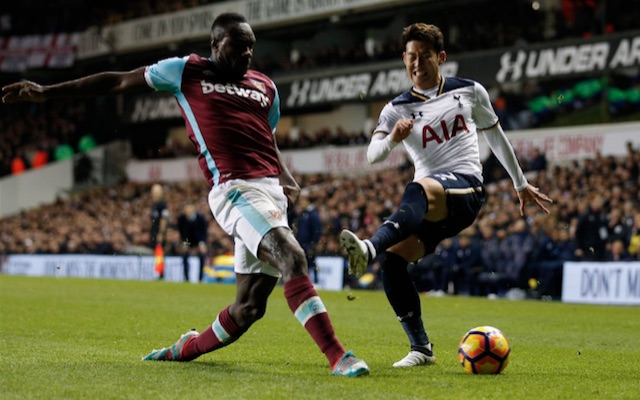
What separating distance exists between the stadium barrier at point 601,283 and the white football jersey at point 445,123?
1099 centimetres

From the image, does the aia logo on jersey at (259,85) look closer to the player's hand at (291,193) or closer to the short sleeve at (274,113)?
the short sleeve at (274,113)

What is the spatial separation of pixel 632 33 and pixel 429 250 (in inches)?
771

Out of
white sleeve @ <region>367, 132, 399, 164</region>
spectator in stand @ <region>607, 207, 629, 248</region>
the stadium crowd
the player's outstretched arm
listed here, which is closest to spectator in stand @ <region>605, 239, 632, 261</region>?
the stadium crowd

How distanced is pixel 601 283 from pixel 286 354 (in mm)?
11345

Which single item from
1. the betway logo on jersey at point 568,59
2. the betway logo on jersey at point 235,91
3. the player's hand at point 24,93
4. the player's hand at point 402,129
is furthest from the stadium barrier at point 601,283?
the player's hand at point 24,93

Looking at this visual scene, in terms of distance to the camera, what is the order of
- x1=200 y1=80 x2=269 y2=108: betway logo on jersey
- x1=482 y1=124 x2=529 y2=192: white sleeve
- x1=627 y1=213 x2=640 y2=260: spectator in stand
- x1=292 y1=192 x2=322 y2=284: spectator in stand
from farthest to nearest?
x1=292 y1=192 x2=322 y2=284: spectator in stand
x1=627 y1=213 x2=640 y2=260: spectator in stand
x1=482 y1=124 x2=529 y2=192: white sleeve
x1=200 y1=80 x2=269 y2=108: betway logo on jersey

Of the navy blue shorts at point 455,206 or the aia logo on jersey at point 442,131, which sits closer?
the navy blue shorts at point 455,206

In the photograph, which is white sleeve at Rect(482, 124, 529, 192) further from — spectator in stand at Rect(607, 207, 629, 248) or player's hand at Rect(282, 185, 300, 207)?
spectator in stand at Rect(607, 207, 629, 248)

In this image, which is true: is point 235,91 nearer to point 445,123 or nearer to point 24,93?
point 24,93

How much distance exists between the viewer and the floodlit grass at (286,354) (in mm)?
5148

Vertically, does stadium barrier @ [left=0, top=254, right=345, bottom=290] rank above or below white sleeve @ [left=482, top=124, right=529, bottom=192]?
below

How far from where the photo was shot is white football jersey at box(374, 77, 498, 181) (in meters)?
6.56

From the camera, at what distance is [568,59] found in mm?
25844

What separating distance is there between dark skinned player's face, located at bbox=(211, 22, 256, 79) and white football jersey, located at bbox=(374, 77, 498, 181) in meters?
1.21
